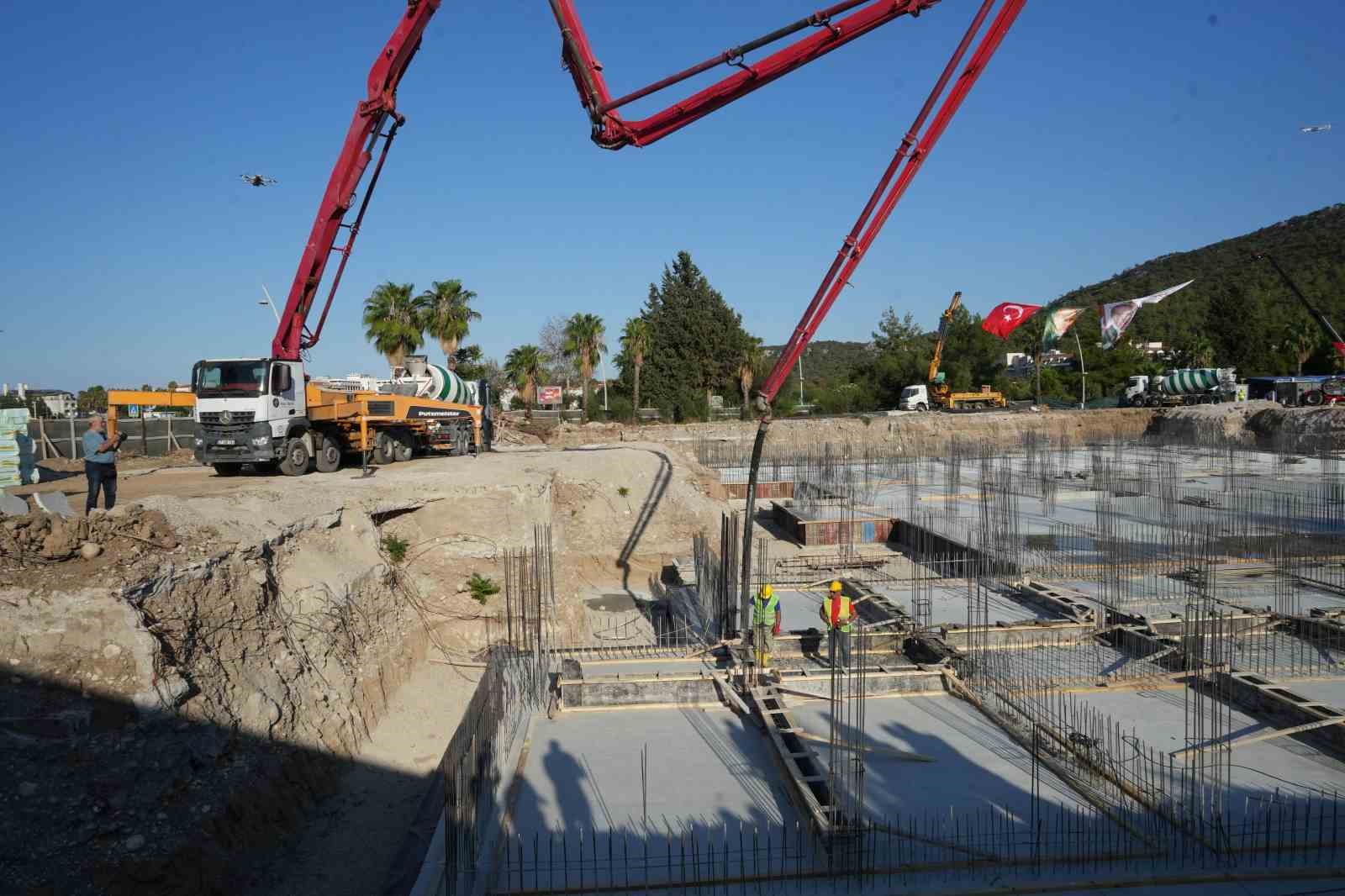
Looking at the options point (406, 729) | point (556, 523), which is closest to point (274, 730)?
point (406, 729)

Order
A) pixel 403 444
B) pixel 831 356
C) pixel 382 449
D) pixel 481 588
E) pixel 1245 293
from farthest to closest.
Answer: pixel 831 356 → pixel 1245 293 → pixel 403 444 → pixel 382 449 → pixel 481 588

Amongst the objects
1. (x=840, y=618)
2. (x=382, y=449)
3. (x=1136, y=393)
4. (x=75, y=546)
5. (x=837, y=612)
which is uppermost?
(x=1136, y=393)

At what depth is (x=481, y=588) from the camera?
13.7 m

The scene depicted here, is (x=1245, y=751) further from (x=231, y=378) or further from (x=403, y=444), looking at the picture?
(x=403, y=444)

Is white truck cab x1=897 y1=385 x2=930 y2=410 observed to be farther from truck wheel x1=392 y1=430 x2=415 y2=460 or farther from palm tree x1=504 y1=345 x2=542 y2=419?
truck wheel x1=392 y1=430 x2=415 y2=460

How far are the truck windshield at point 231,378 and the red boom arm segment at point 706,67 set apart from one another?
8208 millimetres

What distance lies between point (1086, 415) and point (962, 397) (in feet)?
21.2

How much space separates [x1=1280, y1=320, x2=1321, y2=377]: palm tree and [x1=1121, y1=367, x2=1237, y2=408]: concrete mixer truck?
1279 cm

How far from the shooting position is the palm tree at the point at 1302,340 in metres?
53.5

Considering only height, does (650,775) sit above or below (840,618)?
below

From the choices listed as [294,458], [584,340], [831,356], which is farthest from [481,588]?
[831,356]

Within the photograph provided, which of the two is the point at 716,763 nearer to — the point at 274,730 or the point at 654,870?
the point at 654,870

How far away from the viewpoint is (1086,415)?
41219mm

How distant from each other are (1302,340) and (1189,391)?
54.8 feet
